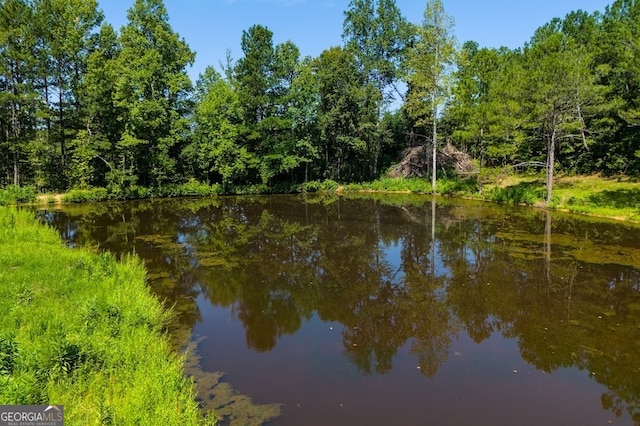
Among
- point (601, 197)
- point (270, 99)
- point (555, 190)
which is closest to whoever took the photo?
point (601, 197)

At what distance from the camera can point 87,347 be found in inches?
267

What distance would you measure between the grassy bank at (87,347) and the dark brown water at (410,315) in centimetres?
117

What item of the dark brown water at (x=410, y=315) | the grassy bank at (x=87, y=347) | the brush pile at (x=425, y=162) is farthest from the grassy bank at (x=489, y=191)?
the grassy bank at (x=87, y=347)

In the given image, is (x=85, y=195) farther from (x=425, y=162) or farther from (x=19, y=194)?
(x=425, y=162)

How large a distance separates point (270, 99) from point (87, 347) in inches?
1389

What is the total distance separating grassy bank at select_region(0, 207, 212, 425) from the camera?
5414 mm

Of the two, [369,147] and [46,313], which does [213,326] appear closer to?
[46,313]

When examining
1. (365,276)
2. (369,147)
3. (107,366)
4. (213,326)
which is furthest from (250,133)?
(107,366)

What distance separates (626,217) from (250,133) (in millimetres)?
29353

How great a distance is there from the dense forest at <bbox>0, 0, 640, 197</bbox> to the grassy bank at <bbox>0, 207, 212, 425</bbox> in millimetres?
25674

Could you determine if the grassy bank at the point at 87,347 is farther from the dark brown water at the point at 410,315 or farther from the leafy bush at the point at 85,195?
the leafy bush at the point at 85,195

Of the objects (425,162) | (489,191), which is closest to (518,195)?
(489,191)

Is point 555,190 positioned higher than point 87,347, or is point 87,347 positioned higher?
point 555,190

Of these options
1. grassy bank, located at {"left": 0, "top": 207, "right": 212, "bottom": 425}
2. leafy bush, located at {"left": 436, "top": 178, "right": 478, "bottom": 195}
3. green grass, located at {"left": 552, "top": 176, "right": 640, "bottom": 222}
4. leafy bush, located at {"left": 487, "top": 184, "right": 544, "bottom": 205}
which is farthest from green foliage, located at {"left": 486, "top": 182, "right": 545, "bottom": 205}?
grassy bank, located at {"left": 0, "top": 207, "right": 212, "bottom": 425}
